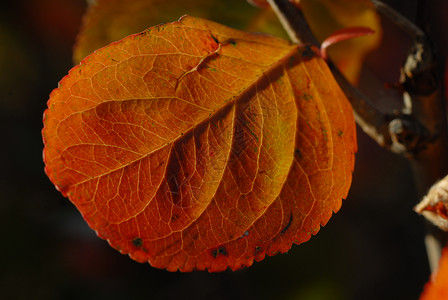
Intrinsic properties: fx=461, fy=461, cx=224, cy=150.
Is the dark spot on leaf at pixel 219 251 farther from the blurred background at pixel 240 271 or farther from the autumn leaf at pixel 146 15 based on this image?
the blurred background at pixel 240 271

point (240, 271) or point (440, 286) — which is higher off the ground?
point (440, 286)

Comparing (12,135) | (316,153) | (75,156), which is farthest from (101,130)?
(12,135)

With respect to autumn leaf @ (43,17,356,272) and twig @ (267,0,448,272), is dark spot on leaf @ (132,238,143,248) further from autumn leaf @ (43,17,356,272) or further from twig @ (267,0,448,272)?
twig @ (267,0,448,272)

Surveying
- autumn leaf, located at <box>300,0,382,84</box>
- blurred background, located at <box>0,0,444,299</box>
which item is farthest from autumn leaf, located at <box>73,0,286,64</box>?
blurred background, located at <box>0,0,444,299</box>

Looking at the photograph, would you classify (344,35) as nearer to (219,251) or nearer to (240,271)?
(219,251)

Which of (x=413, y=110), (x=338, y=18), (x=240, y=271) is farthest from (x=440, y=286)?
(x=240, y=271)
